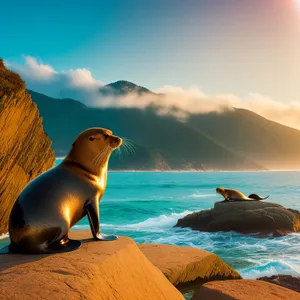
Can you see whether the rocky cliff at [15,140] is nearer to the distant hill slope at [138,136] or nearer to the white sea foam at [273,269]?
the white sea foam at [273,269]

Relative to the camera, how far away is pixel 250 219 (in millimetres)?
20234

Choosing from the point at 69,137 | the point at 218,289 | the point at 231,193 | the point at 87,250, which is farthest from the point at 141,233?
the point at 69,137

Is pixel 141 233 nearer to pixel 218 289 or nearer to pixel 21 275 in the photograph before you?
pixel 218 289

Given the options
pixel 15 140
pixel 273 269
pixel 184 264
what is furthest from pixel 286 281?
pixel 15 140

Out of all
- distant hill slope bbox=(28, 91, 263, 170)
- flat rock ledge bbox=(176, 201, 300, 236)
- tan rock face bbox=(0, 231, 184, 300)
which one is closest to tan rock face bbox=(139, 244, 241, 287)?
tan rock face bbox=(0, 231, 184, 300)

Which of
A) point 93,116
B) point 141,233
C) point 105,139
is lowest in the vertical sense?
point 141,233

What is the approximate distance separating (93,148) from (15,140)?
50.7 feet

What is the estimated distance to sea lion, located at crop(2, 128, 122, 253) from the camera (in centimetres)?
477

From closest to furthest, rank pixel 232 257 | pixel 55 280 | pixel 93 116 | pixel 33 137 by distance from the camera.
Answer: pixel 55 280 → pixel 232 257 → pixel 33 137 → pixel 93 116

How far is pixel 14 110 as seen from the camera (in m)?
19.2

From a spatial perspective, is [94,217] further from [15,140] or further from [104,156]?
[15,140]

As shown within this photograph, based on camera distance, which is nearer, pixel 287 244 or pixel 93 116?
pixel 287 244

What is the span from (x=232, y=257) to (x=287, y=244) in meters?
3.39

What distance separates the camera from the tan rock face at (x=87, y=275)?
363cm
